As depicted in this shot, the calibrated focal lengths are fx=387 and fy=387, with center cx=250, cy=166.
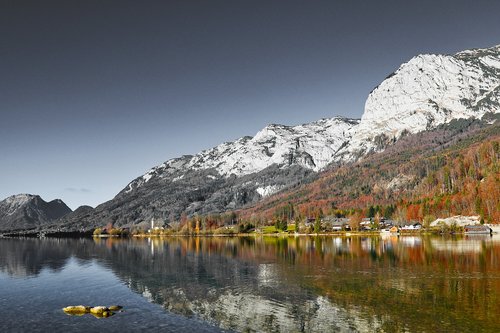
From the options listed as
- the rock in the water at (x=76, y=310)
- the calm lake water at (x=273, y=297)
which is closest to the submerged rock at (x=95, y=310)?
the rock in the water at (x=76, y=310)

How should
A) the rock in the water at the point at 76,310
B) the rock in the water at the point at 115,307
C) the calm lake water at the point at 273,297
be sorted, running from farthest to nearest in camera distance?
the rock in the water at the point at 115,307 < the rock in the water at the point at 76,310 < the calm lake water at the point at 273,297

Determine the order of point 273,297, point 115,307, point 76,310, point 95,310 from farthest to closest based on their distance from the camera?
point 273,297 → point 115,307 → point 76,310 → point 95,310

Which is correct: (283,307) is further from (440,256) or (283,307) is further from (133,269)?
(440,256)

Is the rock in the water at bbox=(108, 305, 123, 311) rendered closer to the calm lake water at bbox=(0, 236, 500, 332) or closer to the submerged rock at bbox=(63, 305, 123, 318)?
the submerged rock at bbox=(63, 305, 123, 318)

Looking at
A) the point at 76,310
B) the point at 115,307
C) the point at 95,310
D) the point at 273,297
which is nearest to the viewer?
the point at 95,310

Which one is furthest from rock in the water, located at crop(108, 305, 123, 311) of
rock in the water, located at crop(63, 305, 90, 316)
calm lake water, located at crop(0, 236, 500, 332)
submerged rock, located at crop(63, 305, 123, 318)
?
rock in the water, located at crop(63, 305, 90, 316)

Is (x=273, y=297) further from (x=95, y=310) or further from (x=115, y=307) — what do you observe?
(x=95, y=310)

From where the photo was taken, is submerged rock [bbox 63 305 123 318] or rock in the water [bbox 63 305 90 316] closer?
submerged rock [bbox 63 305 123 318]

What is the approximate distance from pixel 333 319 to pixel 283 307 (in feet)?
29.8

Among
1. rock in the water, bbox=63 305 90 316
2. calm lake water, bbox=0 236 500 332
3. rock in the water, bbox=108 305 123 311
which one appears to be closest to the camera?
calm lake water, bbox=0 236 500 332

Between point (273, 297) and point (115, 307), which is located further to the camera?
point (273, 297)

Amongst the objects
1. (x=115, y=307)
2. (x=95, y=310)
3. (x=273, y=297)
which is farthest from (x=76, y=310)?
(x=273, y=297)

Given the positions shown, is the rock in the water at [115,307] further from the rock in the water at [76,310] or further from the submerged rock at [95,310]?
the rock in the water at [76,310]

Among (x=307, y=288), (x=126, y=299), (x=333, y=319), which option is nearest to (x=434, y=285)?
(x=307, y=288)
